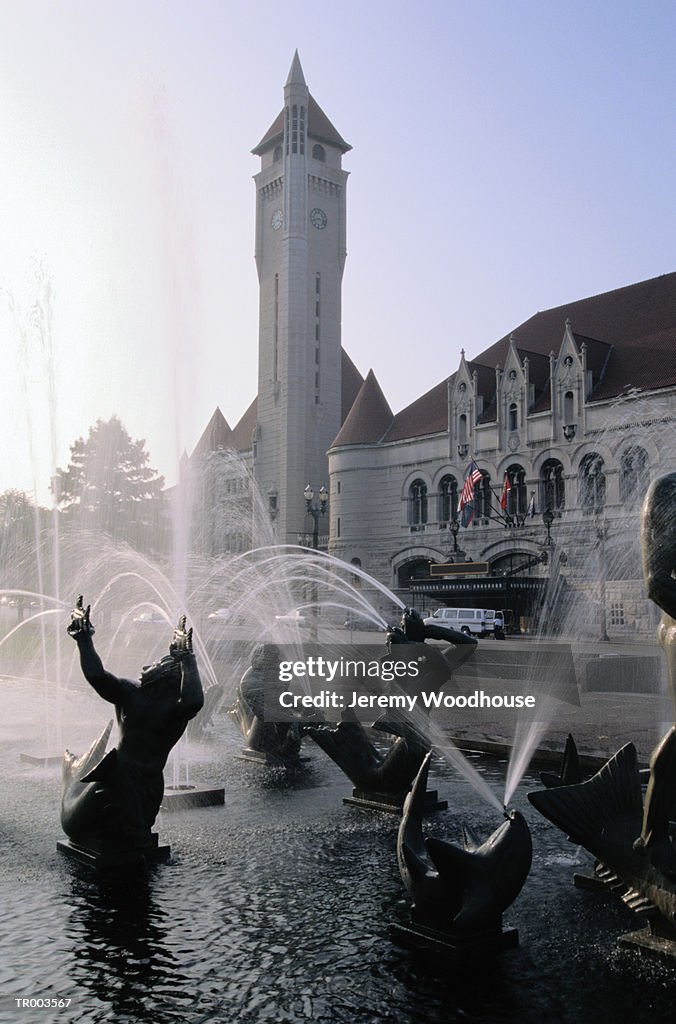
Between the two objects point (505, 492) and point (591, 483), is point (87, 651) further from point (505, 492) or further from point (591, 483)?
point (505, 492)

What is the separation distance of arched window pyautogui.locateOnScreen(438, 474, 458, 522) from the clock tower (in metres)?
15.4

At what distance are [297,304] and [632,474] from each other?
3439 cm

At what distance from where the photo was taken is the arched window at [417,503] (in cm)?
5616

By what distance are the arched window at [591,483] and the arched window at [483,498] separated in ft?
19.7

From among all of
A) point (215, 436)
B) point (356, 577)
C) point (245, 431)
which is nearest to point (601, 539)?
point (356, 577)

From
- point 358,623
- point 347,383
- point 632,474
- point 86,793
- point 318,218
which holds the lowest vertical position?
point 358,623

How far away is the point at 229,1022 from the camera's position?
4.18 meters

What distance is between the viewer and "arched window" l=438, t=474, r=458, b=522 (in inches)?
2128

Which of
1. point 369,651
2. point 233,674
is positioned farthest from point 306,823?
point 233,674

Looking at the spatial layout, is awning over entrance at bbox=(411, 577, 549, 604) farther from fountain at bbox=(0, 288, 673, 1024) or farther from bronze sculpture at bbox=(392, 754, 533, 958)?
bronze sculpture at bbox=(392, 754, 533, 958)

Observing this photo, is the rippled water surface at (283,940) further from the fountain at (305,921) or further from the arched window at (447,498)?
the arched window at (447,498)

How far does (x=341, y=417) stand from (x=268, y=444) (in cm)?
626

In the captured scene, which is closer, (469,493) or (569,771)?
(569,771)

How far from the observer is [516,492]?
49.8m
